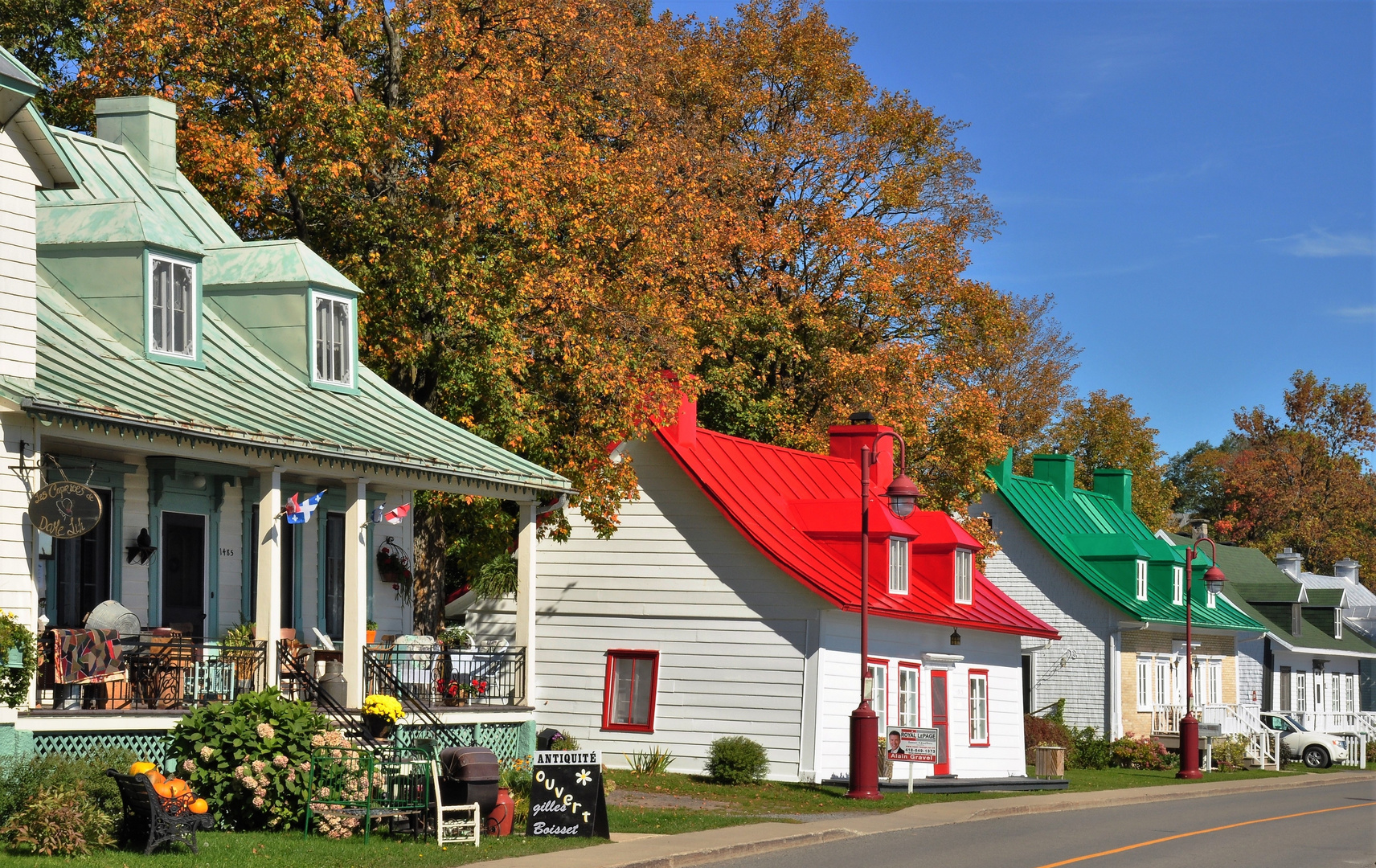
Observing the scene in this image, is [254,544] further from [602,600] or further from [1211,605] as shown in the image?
[1211,605]

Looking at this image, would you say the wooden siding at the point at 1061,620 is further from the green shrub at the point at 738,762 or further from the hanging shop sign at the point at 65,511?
the hanging shop sign at the point at 65,511

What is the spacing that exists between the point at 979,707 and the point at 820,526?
234 inches

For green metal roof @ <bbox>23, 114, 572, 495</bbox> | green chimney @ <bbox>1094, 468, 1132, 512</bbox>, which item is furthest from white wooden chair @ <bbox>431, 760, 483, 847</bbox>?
green chimney @ <bbox>1094, 468, 1132, 512</bbox>

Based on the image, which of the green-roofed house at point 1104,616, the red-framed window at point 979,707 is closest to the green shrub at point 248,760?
the red-framed window at point 979,707

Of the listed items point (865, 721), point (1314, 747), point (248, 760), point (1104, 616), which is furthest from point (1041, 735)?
point (248, 760)

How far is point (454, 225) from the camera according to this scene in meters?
28.3

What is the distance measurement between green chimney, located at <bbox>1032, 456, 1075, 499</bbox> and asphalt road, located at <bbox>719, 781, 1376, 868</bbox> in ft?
80.3

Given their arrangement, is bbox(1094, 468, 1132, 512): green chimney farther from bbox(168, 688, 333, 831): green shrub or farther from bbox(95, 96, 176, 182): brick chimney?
bbox(168, 688, 333, 831): green shrub

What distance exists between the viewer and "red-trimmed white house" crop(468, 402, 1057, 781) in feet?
100

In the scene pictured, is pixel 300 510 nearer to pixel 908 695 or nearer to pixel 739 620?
pixel 739 620

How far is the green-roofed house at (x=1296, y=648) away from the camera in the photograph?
5703 cm

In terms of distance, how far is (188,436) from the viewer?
19469 millimetres

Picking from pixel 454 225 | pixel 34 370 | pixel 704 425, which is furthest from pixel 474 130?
pixel 704 425

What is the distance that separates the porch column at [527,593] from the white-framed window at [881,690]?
28.2 feet
